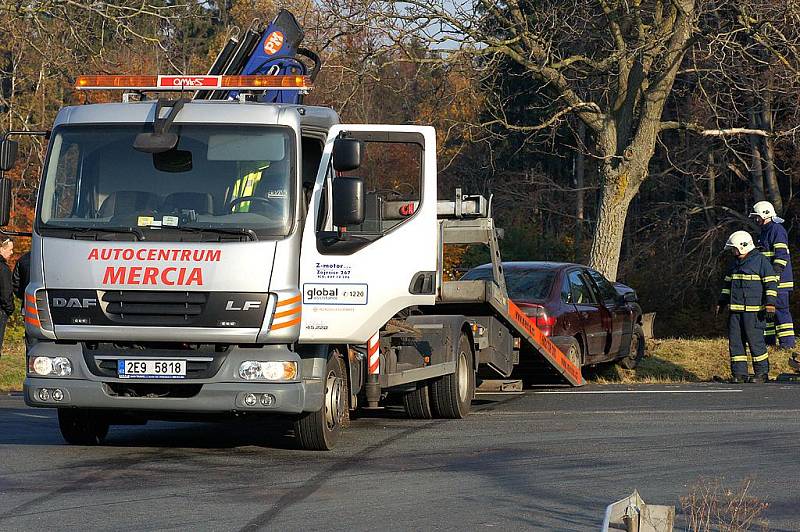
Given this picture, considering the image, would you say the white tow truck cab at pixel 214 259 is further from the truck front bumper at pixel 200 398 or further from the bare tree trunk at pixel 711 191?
the bare tree trunk at pixel 711 191

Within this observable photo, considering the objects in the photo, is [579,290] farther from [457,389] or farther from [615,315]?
[457,389]

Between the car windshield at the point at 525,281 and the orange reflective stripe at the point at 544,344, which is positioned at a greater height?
the car windshield at the point at 525,281

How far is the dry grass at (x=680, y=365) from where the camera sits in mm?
17797

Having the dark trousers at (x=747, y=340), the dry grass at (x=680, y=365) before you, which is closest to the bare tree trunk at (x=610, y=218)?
the dry grass at (x=680, y=365)

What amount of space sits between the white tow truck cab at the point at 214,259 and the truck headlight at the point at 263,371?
0.01m

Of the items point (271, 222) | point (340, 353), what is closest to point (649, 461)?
point (340, 353)

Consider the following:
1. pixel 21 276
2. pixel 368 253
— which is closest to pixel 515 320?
pixel 368 253

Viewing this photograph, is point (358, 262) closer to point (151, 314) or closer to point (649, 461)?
point (151, 314)

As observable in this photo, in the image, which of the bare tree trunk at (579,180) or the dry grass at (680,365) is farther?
the bare tree trunk at (579,180)

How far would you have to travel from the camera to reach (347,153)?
9508mm

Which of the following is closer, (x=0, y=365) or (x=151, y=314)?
(x=151, y=314)

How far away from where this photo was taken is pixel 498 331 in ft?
43.5

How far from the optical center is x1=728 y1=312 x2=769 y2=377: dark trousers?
641 inches

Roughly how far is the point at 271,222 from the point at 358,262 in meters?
0.85
